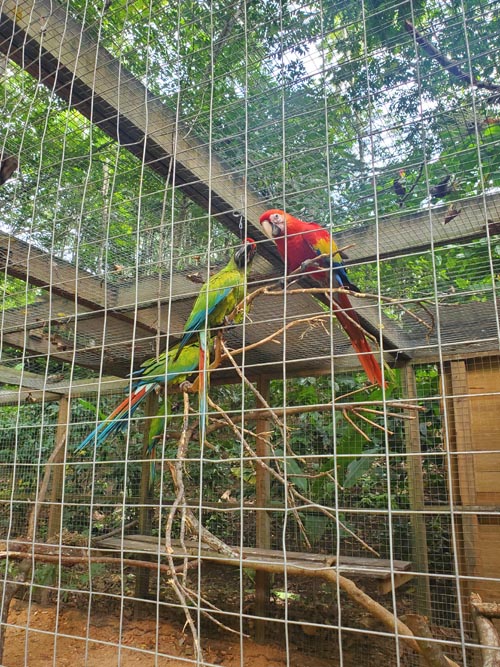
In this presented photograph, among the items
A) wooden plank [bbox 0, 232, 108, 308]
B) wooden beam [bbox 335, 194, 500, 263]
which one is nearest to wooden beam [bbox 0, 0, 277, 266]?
wooden plank [bbox 0, 232, 108, 308]

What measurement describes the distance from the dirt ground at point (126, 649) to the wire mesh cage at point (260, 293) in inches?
0.9

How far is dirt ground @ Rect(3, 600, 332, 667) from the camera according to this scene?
9.04 feet

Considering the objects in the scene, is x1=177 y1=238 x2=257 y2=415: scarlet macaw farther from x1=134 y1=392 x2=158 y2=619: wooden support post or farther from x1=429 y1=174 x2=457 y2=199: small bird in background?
x1=134 y1=392 x2=158 y2=619: wooden support post

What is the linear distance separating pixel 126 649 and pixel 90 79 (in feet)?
9.46

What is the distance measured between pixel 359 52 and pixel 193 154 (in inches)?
23.5

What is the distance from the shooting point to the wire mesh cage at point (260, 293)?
1231mm

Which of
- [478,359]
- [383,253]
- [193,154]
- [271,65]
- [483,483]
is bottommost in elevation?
[483,483]

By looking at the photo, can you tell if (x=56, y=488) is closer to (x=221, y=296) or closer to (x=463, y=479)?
(x=221, y=296)

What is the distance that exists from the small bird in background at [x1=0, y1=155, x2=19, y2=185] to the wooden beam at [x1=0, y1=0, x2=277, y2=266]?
0.89 ft

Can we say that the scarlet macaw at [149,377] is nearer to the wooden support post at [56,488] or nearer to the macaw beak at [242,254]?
the macaw beak at [242,254]

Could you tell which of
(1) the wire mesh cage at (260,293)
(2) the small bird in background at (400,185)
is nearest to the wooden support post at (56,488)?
(1) the wire mesh cage at (260,293)

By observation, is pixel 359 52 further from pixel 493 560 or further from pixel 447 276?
pixel 493 560

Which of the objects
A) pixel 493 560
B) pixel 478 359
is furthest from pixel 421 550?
pixel 478 359

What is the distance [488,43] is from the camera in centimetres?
164
